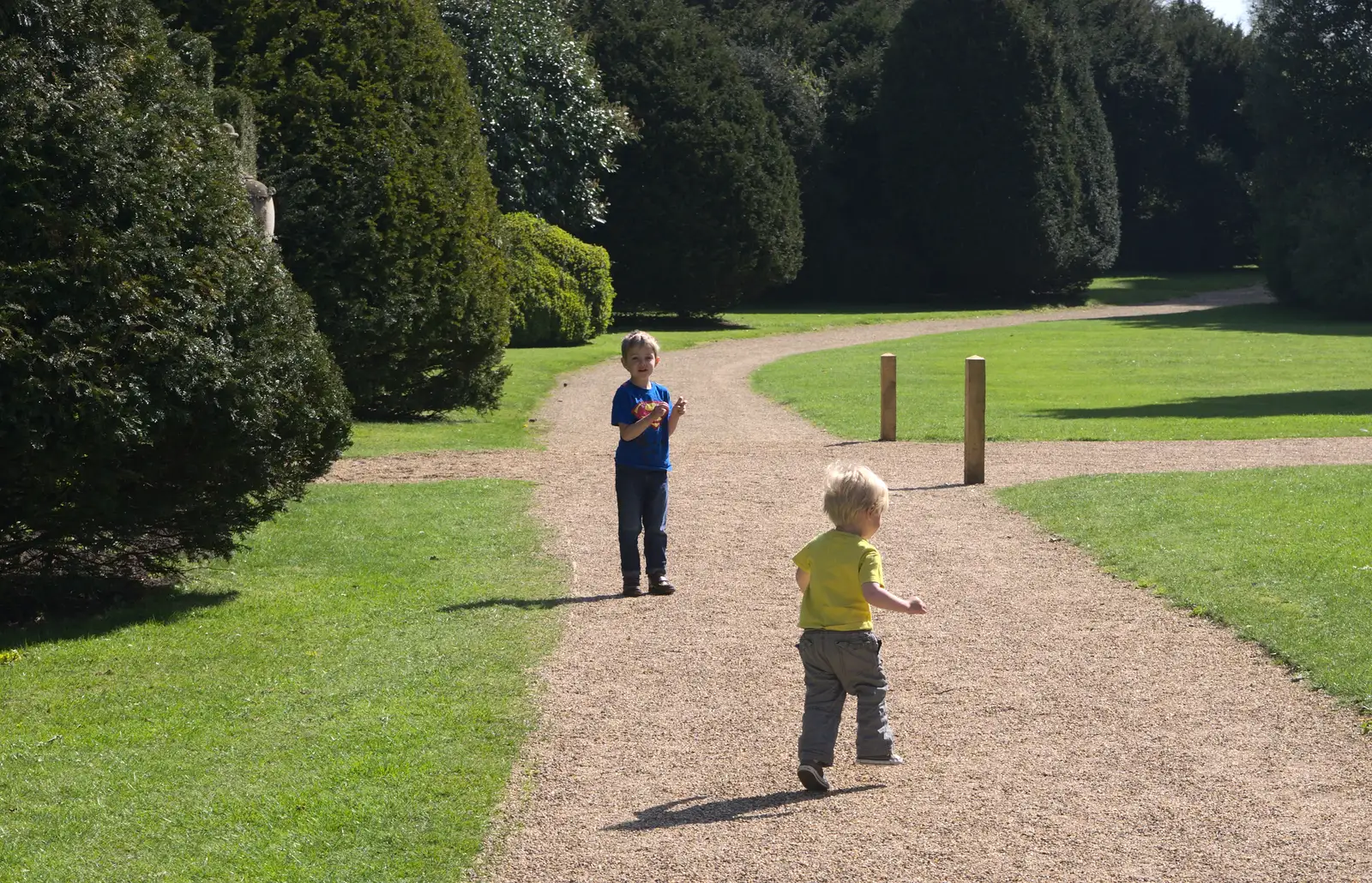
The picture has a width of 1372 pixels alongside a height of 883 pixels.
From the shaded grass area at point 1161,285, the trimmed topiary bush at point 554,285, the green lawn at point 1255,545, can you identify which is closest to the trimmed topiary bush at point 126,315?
the green lawn at point 1255,545

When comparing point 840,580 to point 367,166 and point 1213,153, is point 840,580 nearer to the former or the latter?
point 367,166

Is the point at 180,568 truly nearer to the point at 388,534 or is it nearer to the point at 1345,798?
the point at 388,534

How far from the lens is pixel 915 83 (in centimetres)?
4806

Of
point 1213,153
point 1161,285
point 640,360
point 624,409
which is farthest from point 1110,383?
point 1213,153

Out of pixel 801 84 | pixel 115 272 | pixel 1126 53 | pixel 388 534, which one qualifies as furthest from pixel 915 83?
pixel 115 272

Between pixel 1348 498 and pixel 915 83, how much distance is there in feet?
125

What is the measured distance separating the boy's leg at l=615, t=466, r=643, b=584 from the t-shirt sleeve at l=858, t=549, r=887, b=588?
344 cm

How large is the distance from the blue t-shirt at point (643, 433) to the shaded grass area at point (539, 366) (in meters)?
7.40

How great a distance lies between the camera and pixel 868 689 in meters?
5.69

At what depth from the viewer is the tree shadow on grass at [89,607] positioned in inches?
329

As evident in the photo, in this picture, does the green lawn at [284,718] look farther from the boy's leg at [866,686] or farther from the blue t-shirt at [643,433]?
the boy's leg at [866,686]

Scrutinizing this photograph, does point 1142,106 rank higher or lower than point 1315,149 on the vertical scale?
higher

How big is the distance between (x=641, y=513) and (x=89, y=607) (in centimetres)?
333

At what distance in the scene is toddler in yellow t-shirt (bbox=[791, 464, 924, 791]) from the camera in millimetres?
5633
